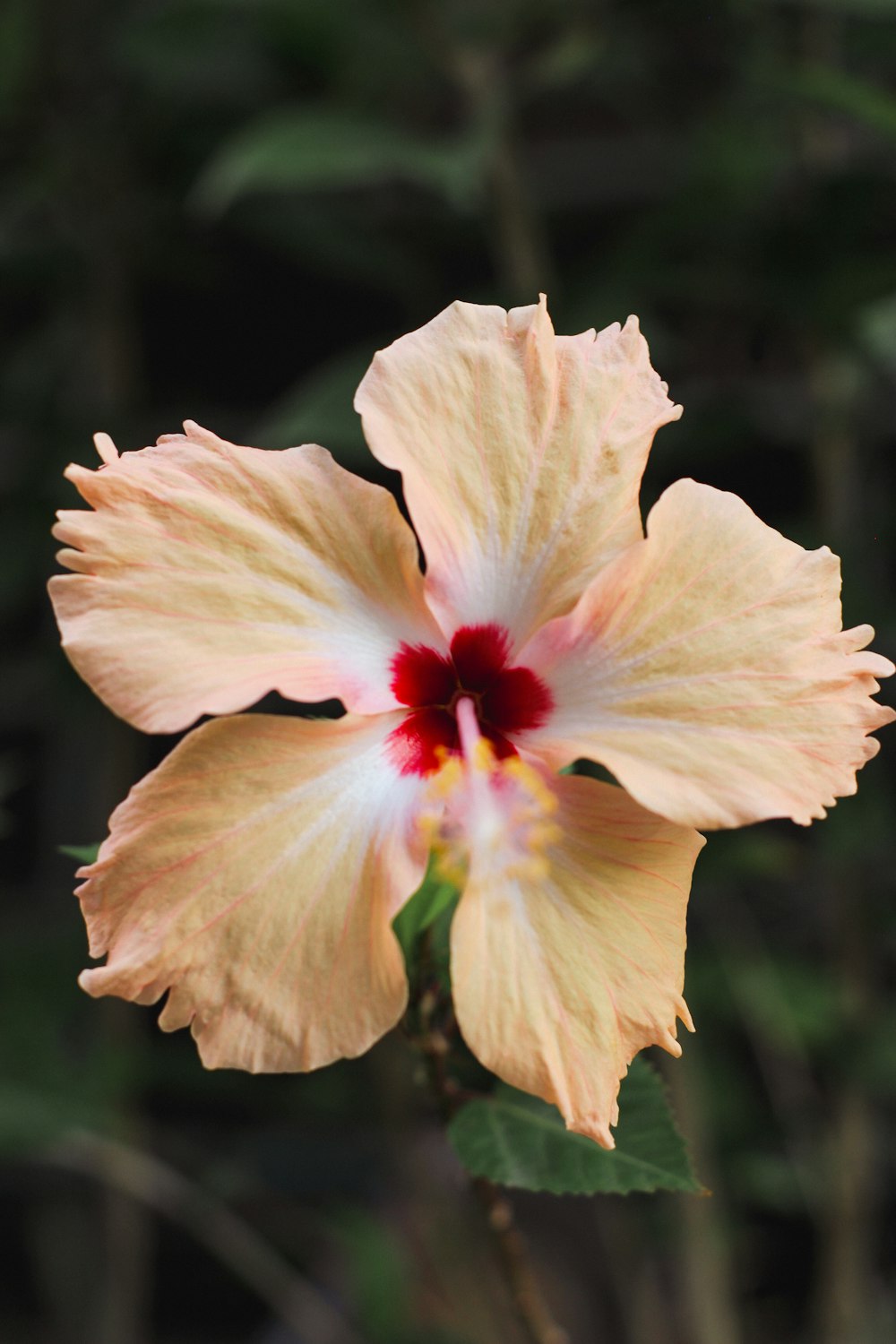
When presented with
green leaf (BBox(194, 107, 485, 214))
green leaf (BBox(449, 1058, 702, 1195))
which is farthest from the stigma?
green leaf (BBox(194, 107, 485, 214))

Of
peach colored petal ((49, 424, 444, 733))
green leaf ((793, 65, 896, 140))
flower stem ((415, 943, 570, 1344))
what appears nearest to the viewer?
peach colored petal ((49, 424, 444, 733))

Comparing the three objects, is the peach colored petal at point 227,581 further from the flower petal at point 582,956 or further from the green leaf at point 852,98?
the green leaf at point 852,98

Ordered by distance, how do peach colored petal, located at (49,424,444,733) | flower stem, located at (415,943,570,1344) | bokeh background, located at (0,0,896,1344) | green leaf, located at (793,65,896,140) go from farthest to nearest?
1. bokeh background, located at (0,0,896,1344)
2. green leaf, located at (793,65,896,140)
3. flower stem, located at (415,943,570,1344)
4. peach colored petal, located at (49,424,444,733)

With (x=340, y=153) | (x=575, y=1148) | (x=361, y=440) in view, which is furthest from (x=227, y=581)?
(x=340, y=153)

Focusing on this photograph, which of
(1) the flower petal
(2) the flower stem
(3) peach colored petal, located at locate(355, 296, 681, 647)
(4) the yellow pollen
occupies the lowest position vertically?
(2) the flower stem

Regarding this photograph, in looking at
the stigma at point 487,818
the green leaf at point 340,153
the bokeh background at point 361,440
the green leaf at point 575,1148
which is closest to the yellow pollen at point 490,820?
the stigma at point 487,818

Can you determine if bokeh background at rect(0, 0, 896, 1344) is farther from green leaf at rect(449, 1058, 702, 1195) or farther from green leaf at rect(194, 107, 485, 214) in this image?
green leaf at rect(449, 1058, 702, 1195)
